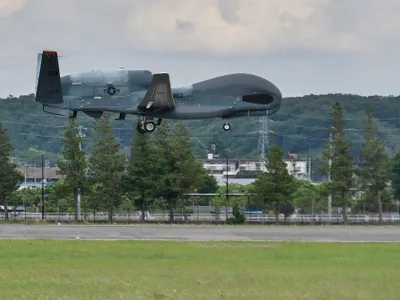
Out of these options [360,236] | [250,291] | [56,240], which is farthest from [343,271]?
[360,236]

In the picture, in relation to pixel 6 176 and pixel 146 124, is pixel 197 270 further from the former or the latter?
pixel 6 176

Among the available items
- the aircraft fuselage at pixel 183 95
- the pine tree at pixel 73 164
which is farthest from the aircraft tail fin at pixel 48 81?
the pine tree at pixel 73 164

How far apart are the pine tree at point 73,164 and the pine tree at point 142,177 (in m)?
5.08

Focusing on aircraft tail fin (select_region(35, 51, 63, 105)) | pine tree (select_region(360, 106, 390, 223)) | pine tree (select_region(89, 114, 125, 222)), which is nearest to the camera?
aircraft tail fin (select_region(35, 51, 63, 105))

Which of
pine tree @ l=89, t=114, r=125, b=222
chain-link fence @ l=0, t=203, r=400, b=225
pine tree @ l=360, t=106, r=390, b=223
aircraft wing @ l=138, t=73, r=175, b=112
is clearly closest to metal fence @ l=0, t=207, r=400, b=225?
chain-link fence @ l=0, t=203, r=400, b=225

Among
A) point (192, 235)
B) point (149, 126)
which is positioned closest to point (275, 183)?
point (192, 235)

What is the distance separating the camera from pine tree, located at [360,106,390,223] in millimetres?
115438

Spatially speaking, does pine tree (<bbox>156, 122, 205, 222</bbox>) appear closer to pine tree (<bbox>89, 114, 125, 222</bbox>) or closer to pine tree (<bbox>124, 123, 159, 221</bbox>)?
pine tree (<bbox>124, 123, 159, 221</bbox>)

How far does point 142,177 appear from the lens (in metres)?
115

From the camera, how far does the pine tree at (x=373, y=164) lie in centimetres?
11544

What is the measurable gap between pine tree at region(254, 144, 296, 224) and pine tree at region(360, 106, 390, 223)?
9215mm

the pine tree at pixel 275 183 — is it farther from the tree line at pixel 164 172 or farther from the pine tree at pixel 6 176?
the pine tree at pixel 6 176

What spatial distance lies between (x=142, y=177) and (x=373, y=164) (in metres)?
26.0

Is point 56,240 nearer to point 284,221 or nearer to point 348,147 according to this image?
point 284,221
